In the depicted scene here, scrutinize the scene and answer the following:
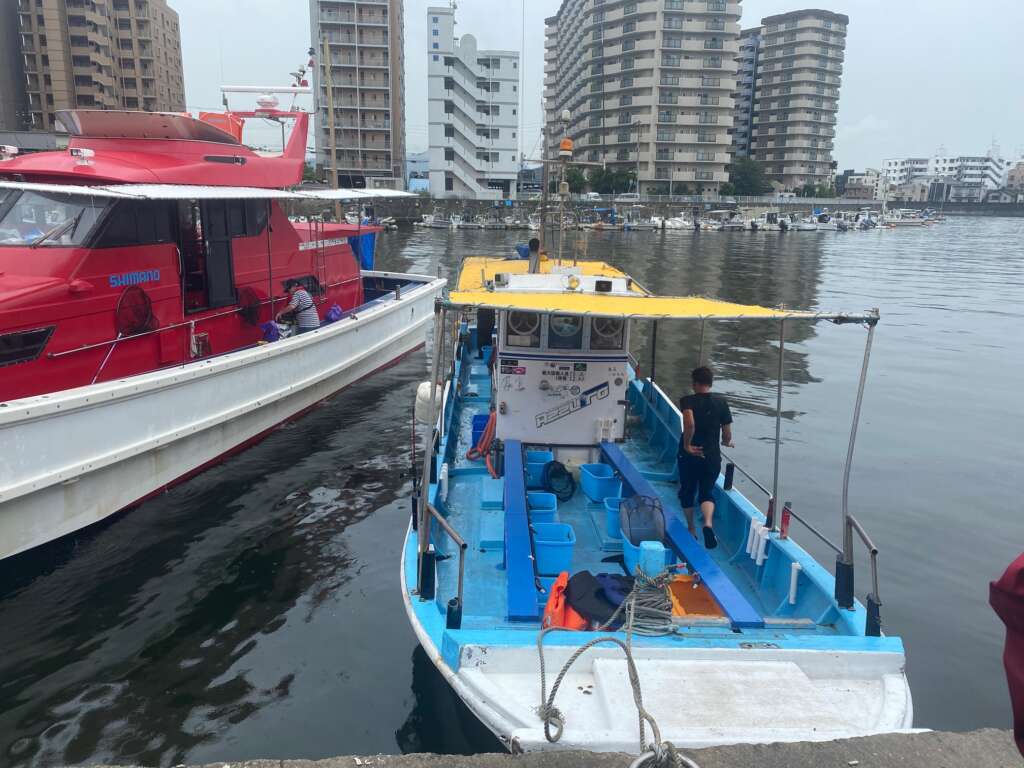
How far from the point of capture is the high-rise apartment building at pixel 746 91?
122375 millimetres

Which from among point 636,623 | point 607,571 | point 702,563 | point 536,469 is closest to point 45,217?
point 536,469

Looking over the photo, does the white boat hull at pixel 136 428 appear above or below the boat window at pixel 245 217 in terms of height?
below

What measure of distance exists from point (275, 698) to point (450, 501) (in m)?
2.70

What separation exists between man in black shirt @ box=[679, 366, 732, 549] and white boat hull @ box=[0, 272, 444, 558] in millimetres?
6256

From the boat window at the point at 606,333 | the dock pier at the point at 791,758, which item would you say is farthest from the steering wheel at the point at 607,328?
the dock pier at the point at 791,758

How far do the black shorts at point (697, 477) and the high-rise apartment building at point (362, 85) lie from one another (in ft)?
245

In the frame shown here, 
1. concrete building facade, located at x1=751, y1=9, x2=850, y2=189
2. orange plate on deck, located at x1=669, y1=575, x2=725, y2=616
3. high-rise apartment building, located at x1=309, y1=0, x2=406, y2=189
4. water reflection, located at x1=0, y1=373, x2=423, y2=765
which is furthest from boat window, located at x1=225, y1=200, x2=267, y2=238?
concrete building facade, located at x1=751, y1=9, x2=850, y2=189

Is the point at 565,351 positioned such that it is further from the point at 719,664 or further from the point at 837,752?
the point at 837,752

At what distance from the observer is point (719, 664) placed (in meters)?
4.57

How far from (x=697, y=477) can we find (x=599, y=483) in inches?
47.8

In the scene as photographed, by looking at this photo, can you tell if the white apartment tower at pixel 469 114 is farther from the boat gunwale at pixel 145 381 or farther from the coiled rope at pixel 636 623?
the coiled rope at pixel 636 623

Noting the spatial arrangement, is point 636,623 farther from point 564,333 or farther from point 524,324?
point 524,324

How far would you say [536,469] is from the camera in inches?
329

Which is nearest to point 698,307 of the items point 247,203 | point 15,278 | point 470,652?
point 470,652
